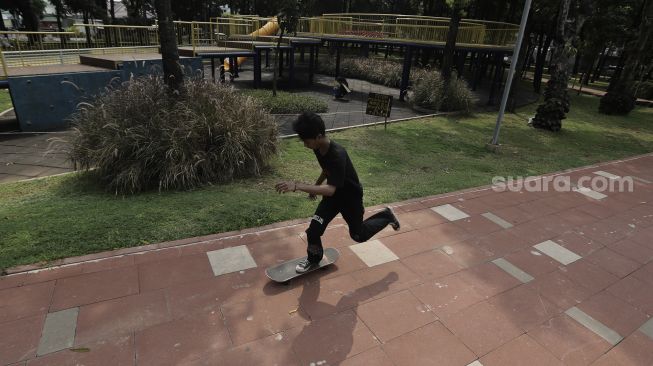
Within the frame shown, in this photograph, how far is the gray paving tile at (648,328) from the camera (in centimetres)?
330

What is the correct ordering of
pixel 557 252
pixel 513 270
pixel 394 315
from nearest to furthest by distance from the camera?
pixel 394 315, pixel 513 270, pixel 557 252

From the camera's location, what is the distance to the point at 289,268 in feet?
12.4

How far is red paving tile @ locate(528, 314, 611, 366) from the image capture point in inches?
118

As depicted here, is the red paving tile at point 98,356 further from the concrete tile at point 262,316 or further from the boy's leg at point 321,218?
the boy's leg at point 321,218

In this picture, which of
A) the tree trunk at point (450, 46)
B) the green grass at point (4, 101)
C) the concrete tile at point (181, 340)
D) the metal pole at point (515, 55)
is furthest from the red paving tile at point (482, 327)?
the green grass at point (4, 101)

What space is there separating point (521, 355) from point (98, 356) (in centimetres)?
316

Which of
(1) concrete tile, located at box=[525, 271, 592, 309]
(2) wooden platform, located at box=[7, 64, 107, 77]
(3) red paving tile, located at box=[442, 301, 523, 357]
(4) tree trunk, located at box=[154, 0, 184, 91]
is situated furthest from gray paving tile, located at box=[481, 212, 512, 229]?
(2) wooden platform, located at box=[7, 64, 107, 77]

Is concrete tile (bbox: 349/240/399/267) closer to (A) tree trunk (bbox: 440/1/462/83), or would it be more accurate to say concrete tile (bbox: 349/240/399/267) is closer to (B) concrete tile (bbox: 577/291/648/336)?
(B) concrete tile (bbox: 577/291/648/336)

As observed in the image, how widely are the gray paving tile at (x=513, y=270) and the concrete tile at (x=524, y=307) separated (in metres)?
0.20

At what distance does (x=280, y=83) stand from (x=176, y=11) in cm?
2457

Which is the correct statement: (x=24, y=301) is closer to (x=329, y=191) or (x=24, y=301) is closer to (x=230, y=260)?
(x=230, y=260)

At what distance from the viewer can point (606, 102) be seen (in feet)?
54.3

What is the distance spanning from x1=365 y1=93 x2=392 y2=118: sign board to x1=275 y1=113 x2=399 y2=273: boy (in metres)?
7.01

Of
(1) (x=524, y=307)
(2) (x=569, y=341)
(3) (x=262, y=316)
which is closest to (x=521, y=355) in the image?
(2) (x=569, y=341)
